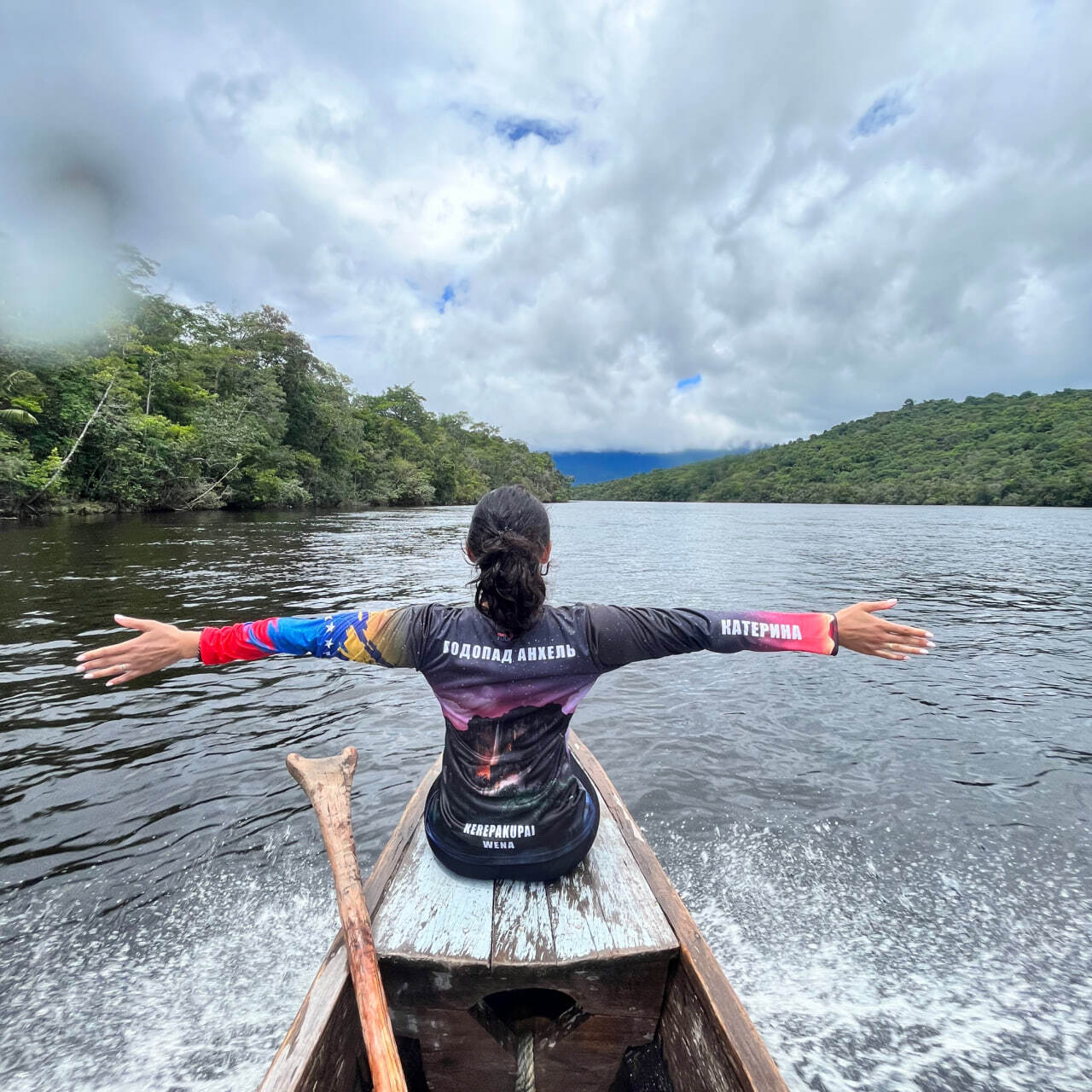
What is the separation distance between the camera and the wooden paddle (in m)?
1.49

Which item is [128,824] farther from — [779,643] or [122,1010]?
[779,643]

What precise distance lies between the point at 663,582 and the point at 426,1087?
48.4ft

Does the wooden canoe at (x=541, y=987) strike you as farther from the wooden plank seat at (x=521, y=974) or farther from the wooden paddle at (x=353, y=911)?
the wooden paddle at (x=353, y=911)

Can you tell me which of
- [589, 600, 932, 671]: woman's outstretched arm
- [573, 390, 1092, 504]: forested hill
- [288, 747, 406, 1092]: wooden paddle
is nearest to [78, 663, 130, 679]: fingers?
[288, 747, 406, 1092]: wooden paddle

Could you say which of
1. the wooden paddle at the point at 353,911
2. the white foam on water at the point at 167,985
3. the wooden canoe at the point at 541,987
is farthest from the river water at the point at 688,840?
the wooden paddle at the point at 353,911

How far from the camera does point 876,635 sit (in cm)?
236

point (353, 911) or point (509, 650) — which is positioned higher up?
point (509, 650)

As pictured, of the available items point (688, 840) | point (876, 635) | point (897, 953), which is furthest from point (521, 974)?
point (688, 840)

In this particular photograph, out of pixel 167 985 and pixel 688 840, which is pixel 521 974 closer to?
pixel 167 985

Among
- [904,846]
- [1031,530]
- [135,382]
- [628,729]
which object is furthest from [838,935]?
[135,382]

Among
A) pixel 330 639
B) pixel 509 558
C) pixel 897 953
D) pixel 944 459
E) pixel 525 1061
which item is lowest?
pixel 897 953

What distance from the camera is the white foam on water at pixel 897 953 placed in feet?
8.87

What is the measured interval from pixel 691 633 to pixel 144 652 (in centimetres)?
223

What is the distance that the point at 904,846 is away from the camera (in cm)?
444
